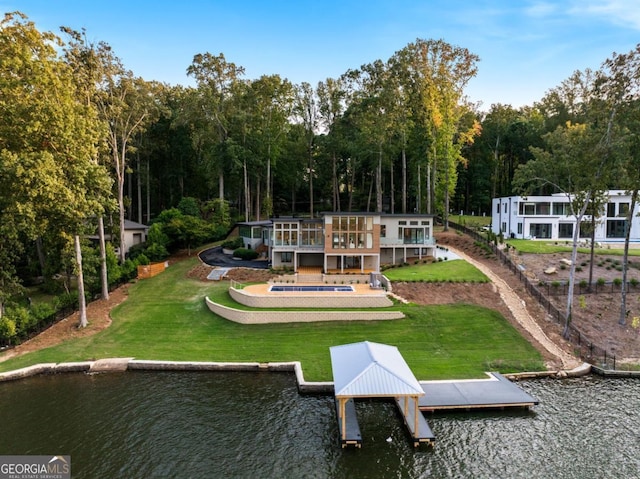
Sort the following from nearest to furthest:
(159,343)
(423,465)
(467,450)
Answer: (423,465) → (467,450) → (159,343)

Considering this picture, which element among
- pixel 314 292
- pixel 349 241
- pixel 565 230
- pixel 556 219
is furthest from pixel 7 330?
pixel 565 230

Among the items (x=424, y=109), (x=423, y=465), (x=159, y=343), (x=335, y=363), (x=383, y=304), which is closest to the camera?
(x=423, y=465)

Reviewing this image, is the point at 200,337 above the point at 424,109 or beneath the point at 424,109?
beneath

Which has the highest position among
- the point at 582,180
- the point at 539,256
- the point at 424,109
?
the point at 424,109

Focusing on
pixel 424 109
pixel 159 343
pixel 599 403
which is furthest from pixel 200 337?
pixel 424 109

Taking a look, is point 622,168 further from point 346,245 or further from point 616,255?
point 346,245

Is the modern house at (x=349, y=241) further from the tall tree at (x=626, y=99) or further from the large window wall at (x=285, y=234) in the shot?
the tall tree at (x=626, y=99)

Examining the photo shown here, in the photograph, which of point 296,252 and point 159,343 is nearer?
point 159,343

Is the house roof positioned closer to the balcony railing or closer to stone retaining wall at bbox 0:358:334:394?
stone retaining wall at bbox 0:358:334:394

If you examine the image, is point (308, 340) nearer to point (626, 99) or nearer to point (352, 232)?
point (352, 232)
